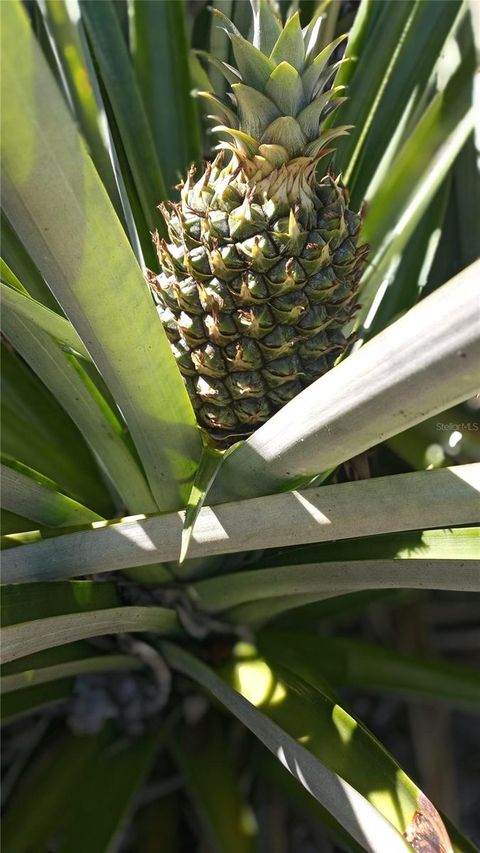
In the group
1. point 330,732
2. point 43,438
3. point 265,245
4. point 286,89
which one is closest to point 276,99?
point 286,89

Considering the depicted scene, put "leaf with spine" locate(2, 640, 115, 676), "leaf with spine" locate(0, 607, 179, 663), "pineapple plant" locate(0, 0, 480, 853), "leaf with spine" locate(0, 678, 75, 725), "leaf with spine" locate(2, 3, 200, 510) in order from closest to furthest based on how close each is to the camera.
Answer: "leaf with spine" locate(2, 3, 200, 510) < "pineapple plant" locate(0, 0, 480, 853) < "leaf with spine" locate(0, 607, 179, 663) < "leaf with spine" locate(2, 640, 115, 676) < "leaf with spine" locate(0, 678, 75, 725)

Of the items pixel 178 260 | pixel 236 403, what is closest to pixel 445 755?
pixel 236 403

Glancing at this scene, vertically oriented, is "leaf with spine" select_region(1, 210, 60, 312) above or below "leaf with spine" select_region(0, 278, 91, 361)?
above

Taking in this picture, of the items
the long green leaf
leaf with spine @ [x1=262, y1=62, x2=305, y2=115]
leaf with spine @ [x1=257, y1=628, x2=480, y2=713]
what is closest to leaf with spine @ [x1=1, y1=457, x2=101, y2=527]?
leaf with spine @ [x1=257, y1=628, x2=480, y2=713]

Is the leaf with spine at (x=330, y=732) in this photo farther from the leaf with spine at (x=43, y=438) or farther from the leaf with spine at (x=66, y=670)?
the leaf with spine at (x=43, y=438)

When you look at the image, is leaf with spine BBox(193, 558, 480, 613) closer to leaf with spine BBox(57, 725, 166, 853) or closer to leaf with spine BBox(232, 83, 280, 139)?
leaf with spine BBox(57, 725, 166, 853)

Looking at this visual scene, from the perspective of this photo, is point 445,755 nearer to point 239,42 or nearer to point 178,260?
point 178,260
